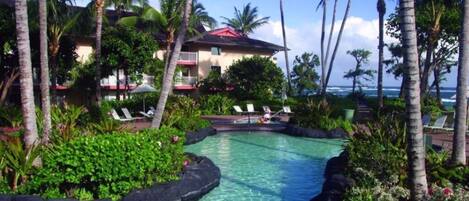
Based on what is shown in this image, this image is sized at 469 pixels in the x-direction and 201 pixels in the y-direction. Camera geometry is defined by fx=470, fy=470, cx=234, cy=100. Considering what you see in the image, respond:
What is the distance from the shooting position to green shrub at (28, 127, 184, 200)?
26.8ft

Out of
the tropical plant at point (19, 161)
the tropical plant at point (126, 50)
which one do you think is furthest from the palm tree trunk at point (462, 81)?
the tropical plant at point (126, 50)

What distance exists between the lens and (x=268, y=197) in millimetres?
9938

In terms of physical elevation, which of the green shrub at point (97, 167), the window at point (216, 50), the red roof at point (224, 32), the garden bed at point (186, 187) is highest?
the red roof at point (224, 32)

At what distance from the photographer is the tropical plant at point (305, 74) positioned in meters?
51.0

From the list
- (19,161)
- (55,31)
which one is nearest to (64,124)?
(19,161)

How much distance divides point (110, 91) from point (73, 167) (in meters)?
29.2

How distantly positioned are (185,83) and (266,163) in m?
24.9

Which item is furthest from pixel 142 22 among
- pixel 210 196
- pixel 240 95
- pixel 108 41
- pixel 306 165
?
pixel 210 196

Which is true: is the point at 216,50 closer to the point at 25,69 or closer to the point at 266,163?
the point at 266,163

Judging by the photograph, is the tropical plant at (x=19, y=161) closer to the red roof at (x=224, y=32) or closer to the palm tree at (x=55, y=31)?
the palm tree at (x=55, y=31)

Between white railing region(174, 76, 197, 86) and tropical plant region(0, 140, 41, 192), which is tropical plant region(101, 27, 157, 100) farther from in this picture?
tropical plant region(0, 140, 41, 192)

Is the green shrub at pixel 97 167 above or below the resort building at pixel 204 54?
below

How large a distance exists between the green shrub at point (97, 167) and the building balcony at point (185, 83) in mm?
28329

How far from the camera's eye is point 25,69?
8.70 meters
